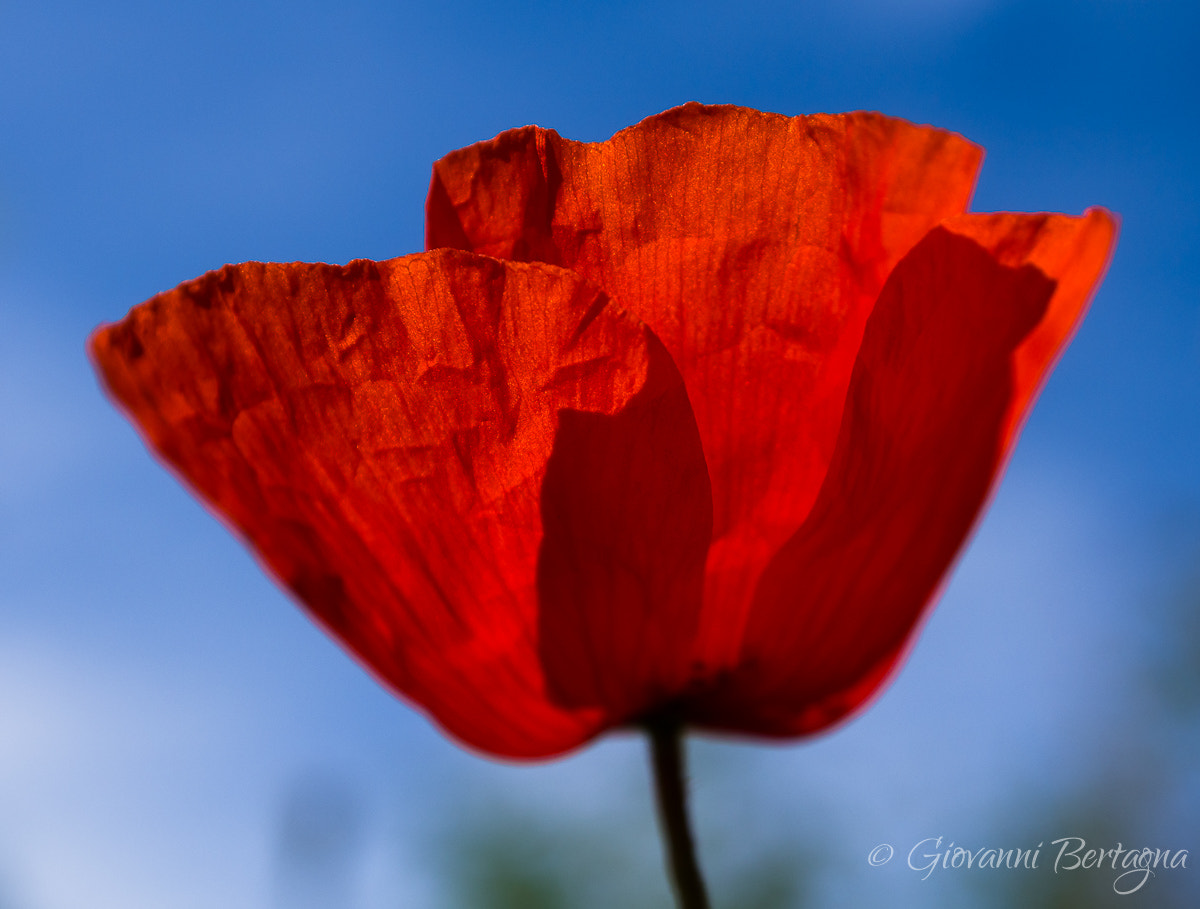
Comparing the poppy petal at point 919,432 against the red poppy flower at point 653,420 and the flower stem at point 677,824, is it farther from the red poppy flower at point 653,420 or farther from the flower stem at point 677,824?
the flower stem at point 677,824

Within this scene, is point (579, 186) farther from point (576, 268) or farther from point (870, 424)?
point (870, 424)

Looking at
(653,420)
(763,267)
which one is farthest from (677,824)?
(763,267)

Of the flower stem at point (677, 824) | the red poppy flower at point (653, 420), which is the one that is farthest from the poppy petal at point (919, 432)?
the flower stem at point (677, 824)

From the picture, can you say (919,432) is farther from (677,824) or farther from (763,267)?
(677,824)

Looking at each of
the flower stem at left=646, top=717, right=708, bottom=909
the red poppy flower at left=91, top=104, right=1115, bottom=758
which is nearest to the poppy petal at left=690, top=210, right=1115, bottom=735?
the red poppy flower at left=91, top=104, right=1115, bottom=758

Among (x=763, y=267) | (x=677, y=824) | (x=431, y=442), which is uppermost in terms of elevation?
(x=763, y=267)

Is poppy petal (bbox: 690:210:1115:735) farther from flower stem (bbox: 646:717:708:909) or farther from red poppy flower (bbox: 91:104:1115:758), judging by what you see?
flower stem (bbox: 646:717:708:909)

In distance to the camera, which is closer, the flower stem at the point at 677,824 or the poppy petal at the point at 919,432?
the flower stem at the point at 677,824
